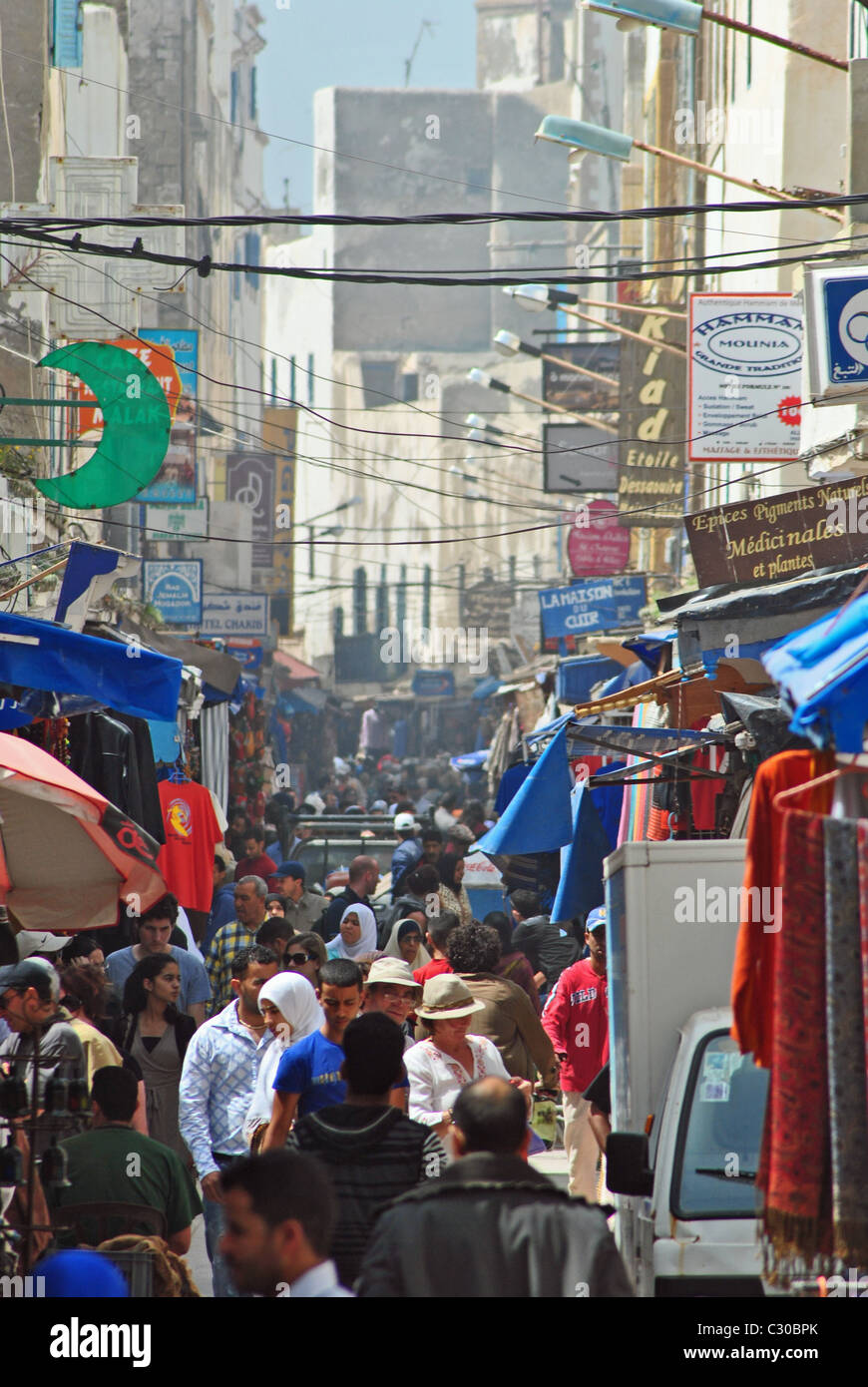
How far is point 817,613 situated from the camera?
32.3 ft

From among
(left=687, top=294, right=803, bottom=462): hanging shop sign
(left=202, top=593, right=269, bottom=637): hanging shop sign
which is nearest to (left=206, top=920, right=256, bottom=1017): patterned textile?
(left=687, top=294, right=803, bottom=462): hanging shop sign

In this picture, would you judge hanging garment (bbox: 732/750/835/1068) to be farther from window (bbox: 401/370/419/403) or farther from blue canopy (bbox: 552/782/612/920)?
window (bbox: 401/370/419/403)

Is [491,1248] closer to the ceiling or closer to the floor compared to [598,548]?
closer to the floor

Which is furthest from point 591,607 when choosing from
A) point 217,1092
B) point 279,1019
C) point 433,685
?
point 433,685

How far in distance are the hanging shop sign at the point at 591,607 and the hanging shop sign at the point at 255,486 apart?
12.1 meters

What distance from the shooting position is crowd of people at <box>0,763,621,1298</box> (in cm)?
393

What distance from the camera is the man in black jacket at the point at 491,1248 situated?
391cm

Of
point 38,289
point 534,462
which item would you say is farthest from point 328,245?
point 38,289

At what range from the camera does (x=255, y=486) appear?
34.2 meters

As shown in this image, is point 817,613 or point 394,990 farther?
point 817,613

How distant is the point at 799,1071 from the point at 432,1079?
361cm

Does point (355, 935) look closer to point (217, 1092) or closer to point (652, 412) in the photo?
point (217, 1092)
